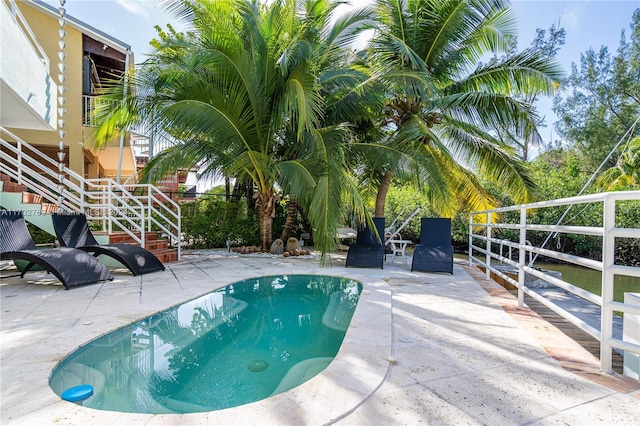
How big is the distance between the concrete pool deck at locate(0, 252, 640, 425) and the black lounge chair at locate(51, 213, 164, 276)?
4.03 ft

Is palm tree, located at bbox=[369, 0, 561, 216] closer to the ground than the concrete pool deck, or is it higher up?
higher up

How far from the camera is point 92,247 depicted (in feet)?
20.6

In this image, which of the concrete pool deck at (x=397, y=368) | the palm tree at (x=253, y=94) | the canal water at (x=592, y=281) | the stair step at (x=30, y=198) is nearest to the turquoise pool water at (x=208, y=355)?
the concrete pool deck at (x=397, y=368)

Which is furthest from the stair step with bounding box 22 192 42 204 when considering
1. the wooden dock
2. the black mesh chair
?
the wooden dock

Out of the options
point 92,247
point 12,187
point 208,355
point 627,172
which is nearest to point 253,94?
point 92,247

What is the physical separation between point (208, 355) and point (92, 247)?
4.44 metres

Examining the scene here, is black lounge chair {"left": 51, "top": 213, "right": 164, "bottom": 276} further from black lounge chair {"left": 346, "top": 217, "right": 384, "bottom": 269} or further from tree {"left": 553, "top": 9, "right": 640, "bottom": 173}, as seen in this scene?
tree {"left": 553, "top": 9, "right": 640, "bottom": 173}

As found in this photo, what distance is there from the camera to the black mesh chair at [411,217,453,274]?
704 cm

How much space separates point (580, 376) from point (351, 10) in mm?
9317

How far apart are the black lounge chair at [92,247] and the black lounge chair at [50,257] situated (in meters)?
0.49

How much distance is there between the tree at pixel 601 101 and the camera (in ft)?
66.3

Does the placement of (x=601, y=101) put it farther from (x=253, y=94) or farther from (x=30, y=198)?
(x=30, y=198)

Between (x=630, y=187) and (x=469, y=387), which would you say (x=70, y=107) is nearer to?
(x=469, y=387)

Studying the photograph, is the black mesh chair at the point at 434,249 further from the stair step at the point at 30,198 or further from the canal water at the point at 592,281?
the stair step at the point at 30,198
